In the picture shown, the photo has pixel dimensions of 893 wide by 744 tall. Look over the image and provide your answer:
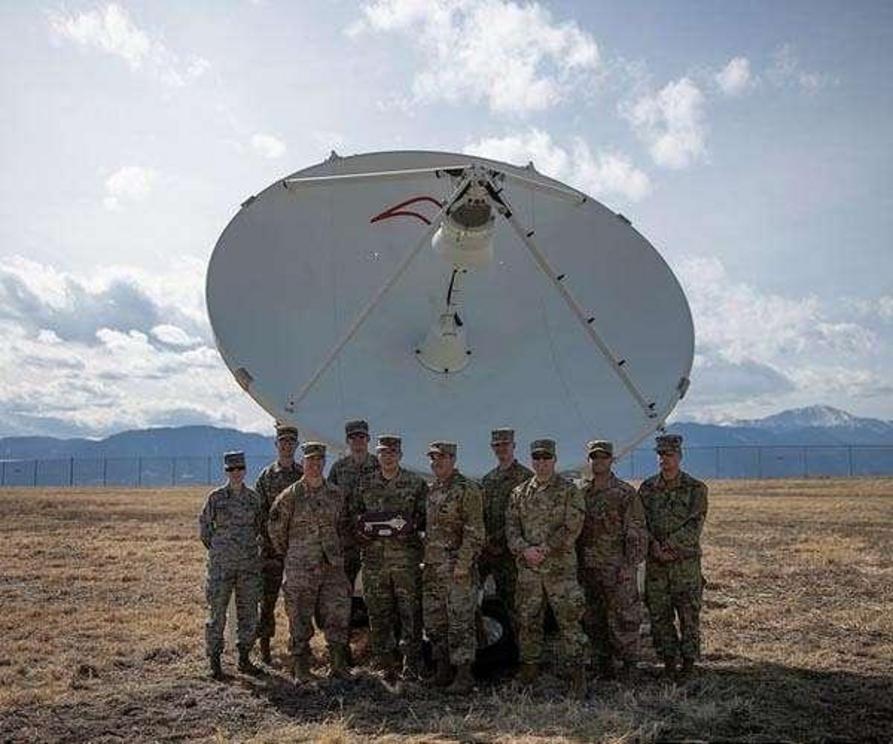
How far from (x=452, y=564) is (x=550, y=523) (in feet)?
3.37

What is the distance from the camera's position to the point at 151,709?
9125mm

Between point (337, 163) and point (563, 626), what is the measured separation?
6423mm

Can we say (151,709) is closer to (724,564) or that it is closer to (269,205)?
(269,205)

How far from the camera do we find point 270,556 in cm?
1119

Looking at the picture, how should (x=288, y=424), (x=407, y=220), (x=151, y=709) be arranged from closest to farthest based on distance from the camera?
(x=151, y=709)
(x=288, y=424)
(x=407, y=220)

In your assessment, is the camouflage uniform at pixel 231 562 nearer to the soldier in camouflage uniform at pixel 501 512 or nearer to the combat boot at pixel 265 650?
the combat boot at pixel 265 650

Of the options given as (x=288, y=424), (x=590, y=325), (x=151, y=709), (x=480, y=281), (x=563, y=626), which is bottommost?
(x=151, y=709)

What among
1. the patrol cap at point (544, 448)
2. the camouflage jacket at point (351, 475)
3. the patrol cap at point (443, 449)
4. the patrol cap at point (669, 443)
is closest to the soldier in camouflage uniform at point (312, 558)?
the camouflage jacket at point (351, 475)

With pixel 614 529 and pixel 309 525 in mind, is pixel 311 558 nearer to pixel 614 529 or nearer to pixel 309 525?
pixel 309 525

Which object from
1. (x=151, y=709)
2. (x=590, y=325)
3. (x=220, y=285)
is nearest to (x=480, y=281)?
(x=590, y=325)

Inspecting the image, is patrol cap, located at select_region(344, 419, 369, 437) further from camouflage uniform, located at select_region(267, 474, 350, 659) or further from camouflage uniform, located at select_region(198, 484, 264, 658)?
camouflage uniform, located at select_region(198, 484, 264, 658)

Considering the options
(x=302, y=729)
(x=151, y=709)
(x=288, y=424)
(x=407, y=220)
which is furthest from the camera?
(x=407, y=220)

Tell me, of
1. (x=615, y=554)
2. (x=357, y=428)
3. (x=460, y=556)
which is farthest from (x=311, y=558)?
(x=615, y=554)

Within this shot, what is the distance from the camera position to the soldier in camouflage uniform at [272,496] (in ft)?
36.5
